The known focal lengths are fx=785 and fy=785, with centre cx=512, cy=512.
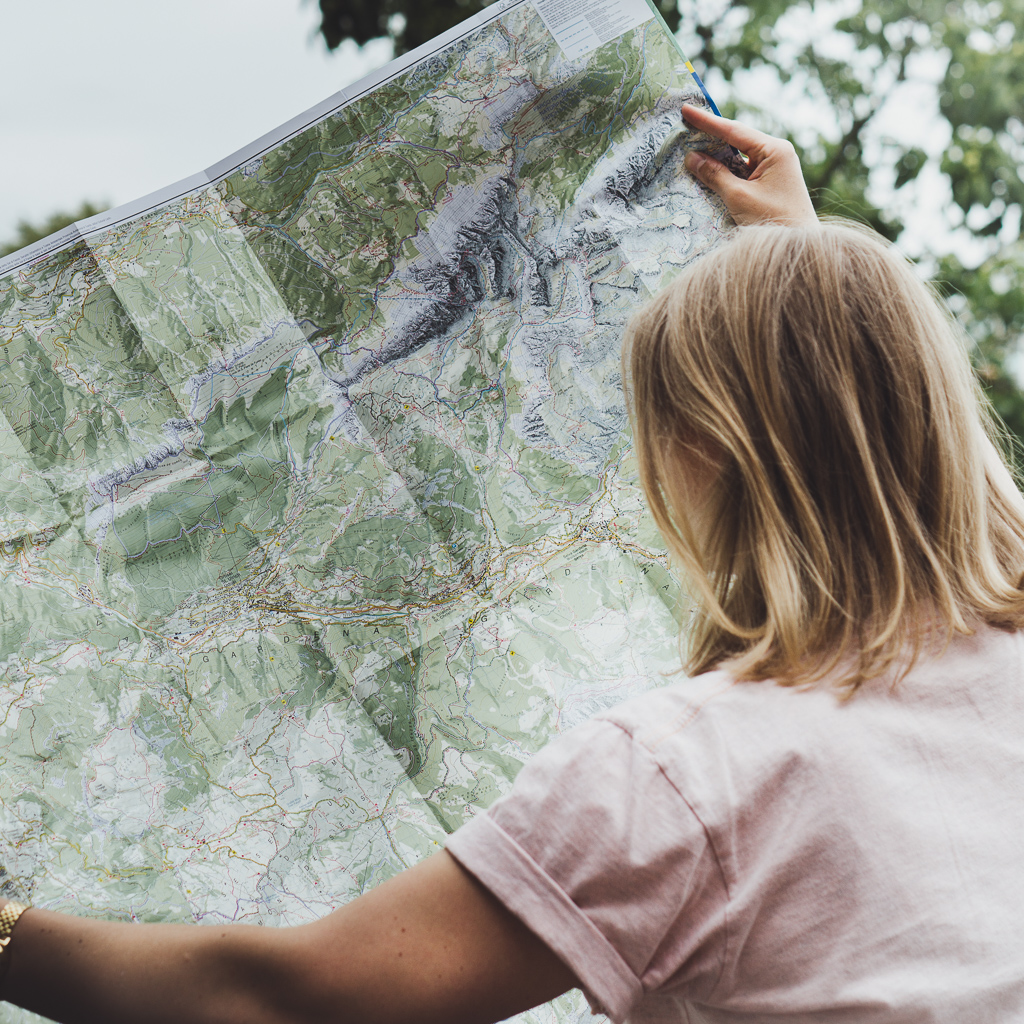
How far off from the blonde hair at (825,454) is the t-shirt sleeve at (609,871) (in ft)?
0.43

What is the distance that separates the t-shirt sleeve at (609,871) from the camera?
0.54m

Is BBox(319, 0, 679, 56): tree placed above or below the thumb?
above

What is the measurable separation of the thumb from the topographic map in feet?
0.06

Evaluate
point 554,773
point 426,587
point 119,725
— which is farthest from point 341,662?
point 554,773

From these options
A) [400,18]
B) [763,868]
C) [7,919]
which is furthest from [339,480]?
[400,18]

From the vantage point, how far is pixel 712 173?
110 cm

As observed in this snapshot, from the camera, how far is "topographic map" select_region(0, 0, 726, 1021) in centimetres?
91

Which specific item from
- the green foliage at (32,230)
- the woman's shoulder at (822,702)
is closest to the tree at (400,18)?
the green foliage at (32,230)

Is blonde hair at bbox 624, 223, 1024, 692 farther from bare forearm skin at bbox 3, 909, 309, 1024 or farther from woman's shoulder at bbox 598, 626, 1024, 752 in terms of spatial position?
bare forearm skin at bbox 3, 909, 309, 1024

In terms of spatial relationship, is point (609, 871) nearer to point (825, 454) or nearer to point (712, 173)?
point (825, 454)

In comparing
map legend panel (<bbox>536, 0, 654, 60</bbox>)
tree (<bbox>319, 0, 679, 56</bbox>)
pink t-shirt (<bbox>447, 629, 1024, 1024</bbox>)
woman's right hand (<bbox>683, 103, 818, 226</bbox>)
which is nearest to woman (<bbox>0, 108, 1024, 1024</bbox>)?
pink t-shirt (<bbox>447, 629, 1024, 1024</bbox>)

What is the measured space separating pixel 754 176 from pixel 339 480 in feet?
2.33

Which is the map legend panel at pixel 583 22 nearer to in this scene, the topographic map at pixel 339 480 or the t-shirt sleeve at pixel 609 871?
the topographic map at pixel 339 480

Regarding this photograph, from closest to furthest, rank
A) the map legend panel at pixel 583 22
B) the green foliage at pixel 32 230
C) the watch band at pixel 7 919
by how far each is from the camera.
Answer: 1. the watch band at pixel 7 919
2. the map legend panel at pixel 583 22
3. the green foliage at pixel 32 230
